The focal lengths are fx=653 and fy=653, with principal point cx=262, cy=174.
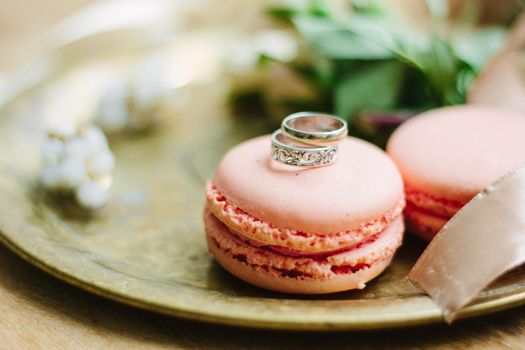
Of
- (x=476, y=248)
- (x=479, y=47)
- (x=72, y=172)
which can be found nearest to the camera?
(x=476, y=248)

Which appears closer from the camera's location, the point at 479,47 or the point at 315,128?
the point at 315,128

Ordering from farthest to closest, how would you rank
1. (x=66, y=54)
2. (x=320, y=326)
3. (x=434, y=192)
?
(x=66, y=54)
(x=434, y=192)
(x=320, y=326)

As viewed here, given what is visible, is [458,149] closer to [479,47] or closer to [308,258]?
[308,258]

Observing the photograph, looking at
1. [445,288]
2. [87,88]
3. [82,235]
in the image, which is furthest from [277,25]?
[445,288]

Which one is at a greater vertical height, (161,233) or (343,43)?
(343,43)

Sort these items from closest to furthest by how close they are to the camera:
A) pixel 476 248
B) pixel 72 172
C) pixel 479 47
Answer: pixel 476 248 → pixel 72 172 → pixel 479 47

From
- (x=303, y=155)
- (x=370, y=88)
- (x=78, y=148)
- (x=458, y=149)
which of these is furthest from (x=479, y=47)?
(x=78, y=148)

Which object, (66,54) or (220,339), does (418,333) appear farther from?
(66,54)
